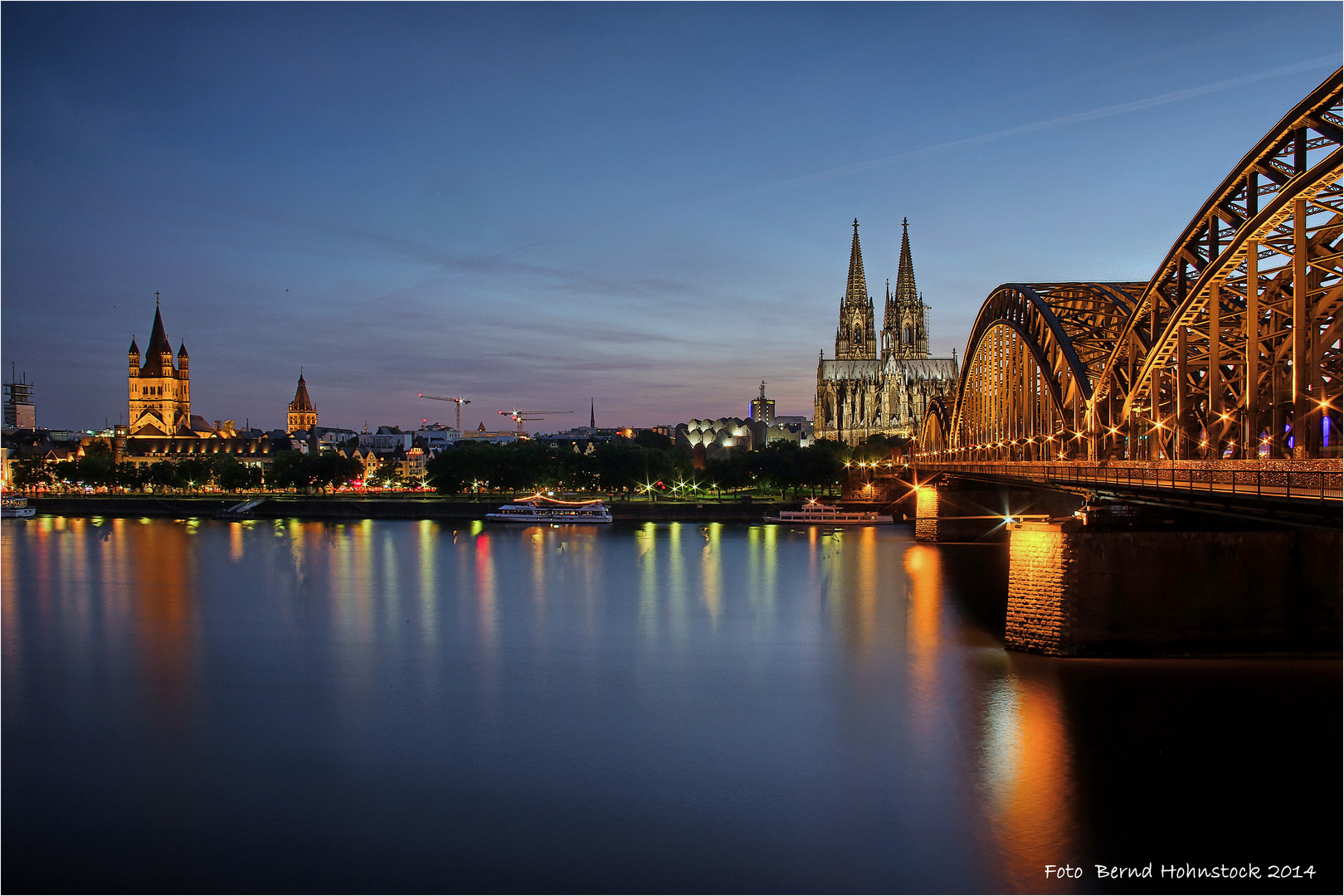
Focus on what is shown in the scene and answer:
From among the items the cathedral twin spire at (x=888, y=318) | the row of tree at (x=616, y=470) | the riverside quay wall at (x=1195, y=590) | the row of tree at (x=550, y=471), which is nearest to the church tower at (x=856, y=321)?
the cathedral twin spire at (x=888, y=318)

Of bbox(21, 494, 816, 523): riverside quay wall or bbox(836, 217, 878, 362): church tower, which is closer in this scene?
bbox(21, 494, 816, 523): riverside quay wall

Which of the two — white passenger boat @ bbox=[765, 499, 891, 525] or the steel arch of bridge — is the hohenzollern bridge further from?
white passenger boat @ bbox=[765, 499, 891, 525]

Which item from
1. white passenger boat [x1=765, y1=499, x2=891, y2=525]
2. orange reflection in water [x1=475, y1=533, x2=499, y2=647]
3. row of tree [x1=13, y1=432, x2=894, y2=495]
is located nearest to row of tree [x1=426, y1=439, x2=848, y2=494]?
row of tree [x1=13, y1=432, x2=894, y2=495]

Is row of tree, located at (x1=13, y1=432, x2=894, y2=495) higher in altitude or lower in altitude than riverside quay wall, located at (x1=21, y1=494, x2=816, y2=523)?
higher

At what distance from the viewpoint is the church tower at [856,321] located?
137625mm

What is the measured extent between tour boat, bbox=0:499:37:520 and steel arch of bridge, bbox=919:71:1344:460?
74059 mm

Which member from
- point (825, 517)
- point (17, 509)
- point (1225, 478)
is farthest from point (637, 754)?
→ point (17, 509)

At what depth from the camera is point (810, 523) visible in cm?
6347

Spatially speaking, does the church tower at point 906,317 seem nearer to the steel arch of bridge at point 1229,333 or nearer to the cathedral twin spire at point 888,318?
the cathedral twin spire at point 888,318

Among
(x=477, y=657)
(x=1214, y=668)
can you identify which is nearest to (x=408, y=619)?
(x=477, y=657)

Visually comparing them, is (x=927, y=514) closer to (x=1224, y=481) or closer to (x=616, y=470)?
(x=616, y=470)

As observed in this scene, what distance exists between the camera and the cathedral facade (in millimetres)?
126938

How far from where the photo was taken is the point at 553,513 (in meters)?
67.2

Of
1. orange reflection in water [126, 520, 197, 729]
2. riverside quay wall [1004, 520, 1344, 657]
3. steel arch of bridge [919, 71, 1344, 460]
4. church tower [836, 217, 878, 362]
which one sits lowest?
orange reflection in water [126, 520, 197, 729]
